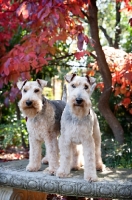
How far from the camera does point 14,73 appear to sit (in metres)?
3.96

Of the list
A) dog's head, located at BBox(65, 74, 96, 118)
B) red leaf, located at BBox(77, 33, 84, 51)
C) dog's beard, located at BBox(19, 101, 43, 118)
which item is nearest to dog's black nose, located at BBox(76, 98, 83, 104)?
dog's head, located at BBox(65, 74, 96, 118)

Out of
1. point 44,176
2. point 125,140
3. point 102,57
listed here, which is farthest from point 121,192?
point 125,140

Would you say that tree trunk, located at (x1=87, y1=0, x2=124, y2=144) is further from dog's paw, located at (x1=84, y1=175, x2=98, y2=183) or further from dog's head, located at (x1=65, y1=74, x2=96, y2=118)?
dog's paw, located at (x1=84, y1=175, x2=98, y2=183)

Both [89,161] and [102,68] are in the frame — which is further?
[102,68]

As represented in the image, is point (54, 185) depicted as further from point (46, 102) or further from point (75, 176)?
point (46, 102)

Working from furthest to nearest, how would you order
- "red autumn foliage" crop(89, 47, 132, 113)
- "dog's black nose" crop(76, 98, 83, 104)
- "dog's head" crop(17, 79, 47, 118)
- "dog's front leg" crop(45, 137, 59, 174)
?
"red autumn foliage" crop(89, 47, 132, 113) → "dog's front leg" crop(45, 137, 59, 174) → "dog's head" crop(17, 79, 47, 118) → "dog's black nose" crop(76, 98, 83, 104)

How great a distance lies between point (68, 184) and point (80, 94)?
26.1 inches

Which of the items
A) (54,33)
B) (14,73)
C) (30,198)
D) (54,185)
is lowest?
(30,198)

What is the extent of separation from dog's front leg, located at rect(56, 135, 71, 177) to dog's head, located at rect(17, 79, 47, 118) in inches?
11.9

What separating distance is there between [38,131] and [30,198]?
0.95 m

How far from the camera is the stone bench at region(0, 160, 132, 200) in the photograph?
2375 millimetres

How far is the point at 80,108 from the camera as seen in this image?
2273mm

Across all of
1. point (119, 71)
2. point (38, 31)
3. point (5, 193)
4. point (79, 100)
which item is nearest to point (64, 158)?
point (79, 100)

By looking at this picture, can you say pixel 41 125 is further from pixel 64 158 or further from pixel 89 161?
pixel 89 161
